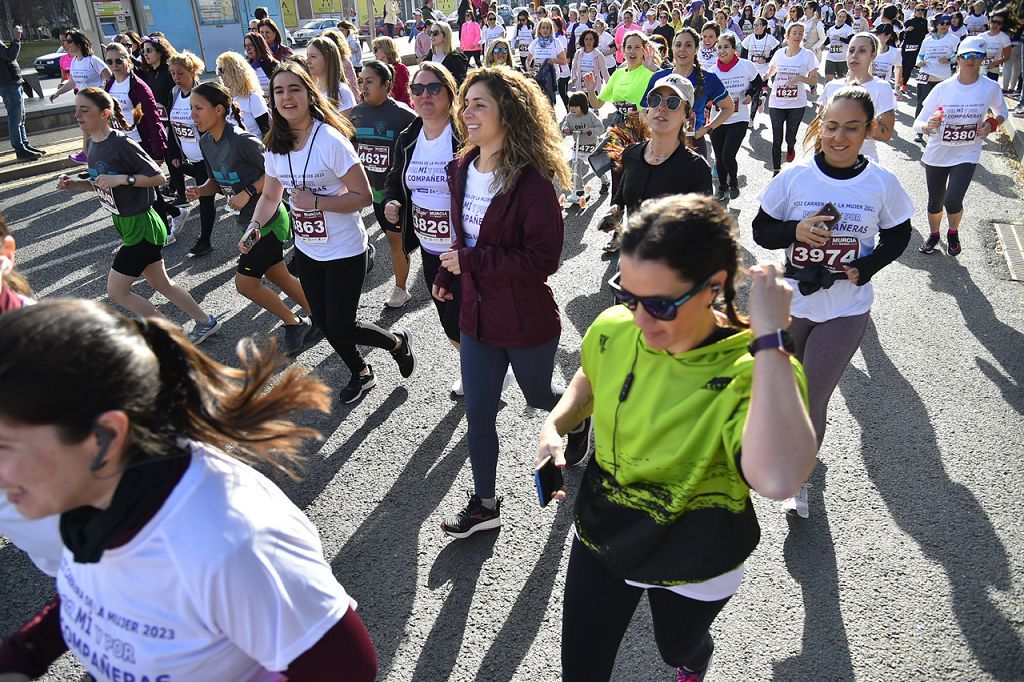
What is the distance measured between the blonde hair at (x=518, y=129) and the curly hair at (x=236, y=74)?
5.00 m

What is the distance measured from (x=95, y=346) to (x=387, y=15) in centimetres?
4047

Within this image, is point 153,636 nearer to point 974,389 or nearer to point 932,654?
point 932,654

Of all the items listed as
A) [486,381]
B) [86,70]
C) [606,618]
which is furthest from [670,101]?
[86,70]

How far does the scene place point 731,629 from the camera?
3.02m

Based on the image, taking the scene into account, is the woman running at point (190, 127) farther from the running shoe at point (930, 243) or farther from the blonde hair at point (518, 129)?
the running shoe at point (930, 243)

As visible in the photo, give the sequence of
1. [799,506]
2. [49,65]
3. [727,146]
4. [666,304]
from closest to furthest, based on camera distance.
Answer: [666,304], [799,506], [727,146], [49,65]

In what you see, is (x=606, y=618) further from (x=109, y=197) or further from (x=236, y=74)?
(x=236, y=74)

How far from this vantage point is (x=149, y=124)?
325 inches

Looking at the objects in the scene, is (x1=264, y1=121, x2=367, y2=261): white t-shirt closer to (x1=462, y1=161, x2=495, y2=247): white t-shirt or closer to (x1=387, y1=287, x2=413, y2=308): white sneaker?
(x1=462, y1=161, x2=495, y2=247): white t-shirt

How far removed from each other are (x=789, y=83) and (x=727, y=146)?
4.57ft

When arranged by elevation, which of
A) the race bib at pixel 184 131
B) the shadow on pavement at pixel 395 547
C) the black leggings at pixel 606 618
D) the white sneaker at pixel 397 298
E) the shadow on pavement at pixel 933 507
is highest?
the race bib at pixel 184 131

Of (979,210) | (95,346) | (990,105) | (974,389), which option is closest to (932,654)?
(974,389)

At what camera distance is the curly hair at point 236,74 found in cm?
729

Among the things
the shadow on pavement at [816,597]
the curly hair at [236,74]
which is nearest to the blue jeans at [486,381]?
the shadow on pavement at [816,597]
